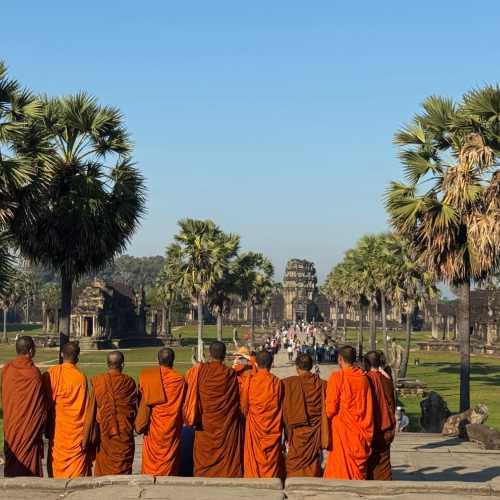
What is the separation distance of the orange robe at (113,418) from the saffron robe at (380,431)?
2777 millimetres

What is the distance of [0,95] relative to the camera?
16.7 meters

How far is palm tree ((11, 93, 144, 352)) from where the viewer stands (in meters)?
18.4

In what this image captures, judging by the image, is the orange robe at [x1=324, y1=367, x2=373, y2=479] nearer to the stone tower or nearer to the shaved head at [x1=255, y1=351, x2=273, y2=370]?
the shaved head at [x1=255, y1=351, x2=273, y2=370]

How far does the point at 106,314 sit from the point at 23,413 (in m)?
73.2

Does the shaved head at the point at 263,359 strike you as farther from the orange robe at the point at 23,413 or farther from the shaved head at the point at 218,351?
the orange robe at the point at 23,413

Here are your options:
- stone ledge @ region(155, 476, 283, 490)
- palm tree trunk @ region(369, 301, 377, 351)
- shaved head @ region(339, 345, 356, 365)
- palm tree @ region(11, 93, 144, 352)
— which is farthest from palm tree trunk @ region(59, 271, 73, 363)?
palm tree trunk @ region(369, 301, 377, 351)

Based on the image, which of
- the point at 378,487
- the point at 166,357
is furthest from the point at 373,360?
the point at 166,357

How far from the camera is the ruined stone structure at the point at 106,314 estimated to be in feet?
262

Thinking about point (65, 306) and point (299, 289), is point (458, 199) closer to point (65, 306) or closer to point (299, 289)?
point (65, 306)

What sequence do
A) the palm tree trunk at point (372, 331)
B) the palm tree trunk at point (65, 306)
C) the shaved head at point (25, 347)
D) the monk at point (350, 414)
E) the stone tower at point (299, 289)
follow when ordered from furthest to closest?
1. the stone tower at point (299, 289)
2. the palm tree trunk at point (372, 331)
3. the palm tree trunk at point (65, 306)
4. the monk at point (350, 414)
5. the shaved head at point (25, 347)

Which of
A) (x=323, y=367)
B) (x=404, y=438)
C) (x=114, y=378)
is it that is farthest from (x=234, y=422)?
(x=323, y=367)

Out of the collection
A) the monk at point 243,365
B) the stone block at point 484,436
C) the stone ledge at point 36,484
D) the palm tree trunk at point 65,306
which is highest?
the palm tree trunk at point 65,306

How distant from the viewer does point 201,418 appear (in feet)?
31.6

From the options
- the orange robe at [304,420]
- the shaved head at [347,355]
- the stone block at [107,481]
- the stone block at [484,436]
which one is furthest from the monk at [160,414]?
the stone block at [484,436]
